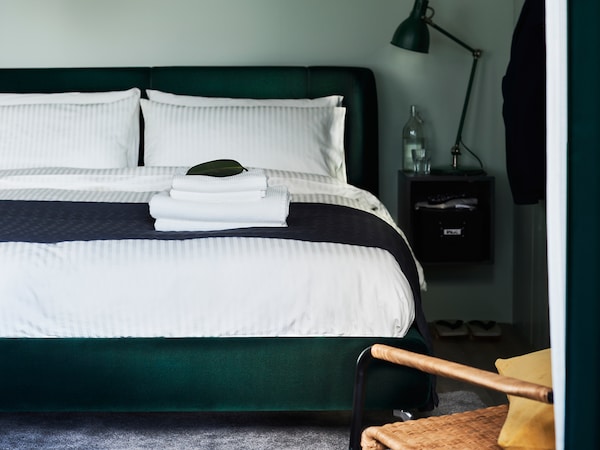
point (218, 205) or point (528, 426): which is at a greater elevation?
point (218, 205)

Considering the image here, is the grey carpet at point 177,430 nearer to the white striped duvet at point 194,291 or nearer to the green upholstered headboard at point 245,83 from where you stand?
the white striped duvet at point 194,291

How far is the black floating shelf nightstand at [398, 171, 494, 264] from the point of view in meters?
3.94

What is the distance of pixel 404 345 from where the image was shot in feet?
8.04

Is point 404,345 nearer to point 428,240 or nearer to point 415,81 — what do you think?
point 428,240

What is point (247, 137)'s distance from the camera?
371 centimetres

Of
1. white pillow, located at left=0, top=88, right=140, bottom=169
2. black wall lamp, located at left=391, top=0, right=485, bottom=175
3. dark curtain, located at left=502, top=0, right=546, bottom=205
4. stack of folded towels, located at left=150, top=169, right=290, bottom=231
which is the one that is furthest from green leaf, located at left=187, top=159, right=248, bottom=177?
black wall lamp, located at left=391, top=0, right=485, bottom=175

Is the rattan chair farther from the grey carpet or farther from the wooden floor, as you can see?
the wooden floor

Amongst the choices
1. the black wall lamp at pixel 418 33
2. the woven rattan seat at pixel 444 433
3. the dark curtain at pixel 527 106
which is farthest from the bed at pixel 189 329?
the black wall lamp at pixel 418 33

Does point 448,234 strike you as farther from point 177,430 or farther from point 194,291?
point 194,291

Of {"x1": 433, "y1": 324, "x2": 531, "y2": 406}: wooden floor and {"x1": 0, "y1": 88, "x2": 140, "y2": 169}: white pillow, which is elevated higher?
{"x1": 0, "y1": 88, "x2": 140, "y2": 169}: white pillow

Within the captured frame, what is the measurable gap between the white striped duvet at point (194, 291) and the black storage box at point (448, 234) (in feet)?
4.91

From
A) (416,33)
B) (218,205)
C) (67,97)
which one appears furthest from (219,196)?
(416,33)
